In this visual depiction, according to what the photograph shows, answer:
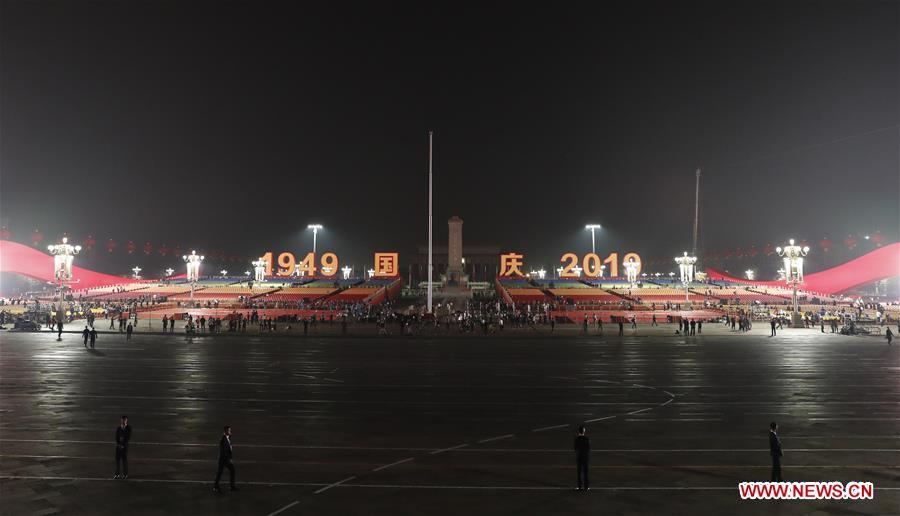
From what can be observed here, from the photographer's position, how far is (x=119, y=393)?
1797cm

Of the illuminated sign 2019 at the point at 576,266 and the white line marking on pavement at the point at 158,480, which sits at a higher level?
the illuminated sign 2019 at the point at 576,266

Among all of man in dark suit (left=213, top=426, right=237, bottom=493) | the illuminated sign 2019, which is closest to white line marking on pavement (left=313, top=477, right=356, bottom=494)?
man in dark suit (left=213, top=426, right=237, bottom=493)

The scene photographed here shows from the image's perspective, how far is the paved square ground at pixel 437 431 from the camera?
9.56 m

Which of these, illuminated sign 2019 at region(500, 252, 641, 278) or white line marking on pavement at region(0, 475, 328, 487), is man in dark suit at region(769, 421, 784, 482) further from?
illuminated sign 2019 at region(500, 252, 641, 278)

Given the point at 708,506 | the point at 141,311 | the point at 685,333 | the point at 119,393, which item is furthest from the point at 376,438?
the point at 141,311

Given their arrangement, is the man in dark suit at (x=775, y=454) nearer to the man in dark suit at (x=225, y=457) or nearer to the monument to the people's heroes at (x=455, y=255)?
the man in dark suit at (x=225, y=457)

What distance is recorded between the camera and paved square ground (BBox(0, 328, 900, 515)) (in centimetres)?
956

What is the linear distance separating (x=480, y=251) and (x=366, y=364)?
109m

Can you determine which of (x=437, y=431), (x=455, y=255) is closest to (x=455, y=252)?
(x=455, y=255)

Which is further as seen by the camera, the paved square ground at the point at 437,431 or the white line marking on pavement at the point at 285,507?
the paved square ground at the point at 437,431

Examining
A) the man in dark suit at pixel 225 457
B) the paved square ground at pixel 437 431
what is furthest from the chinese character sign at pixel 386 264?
the man in dark suit at pixel 225 457

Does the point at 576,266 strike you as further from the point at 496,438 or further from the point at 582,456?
the point at 582,456

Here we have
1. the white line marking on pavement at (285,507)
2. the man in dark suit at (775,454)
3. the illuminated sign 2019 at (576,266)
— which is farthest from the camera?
the illuminated sign 2019 at (576,266)

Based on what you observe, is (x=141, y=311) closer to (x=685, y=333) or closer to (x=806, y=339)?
(x=685, y=333)
